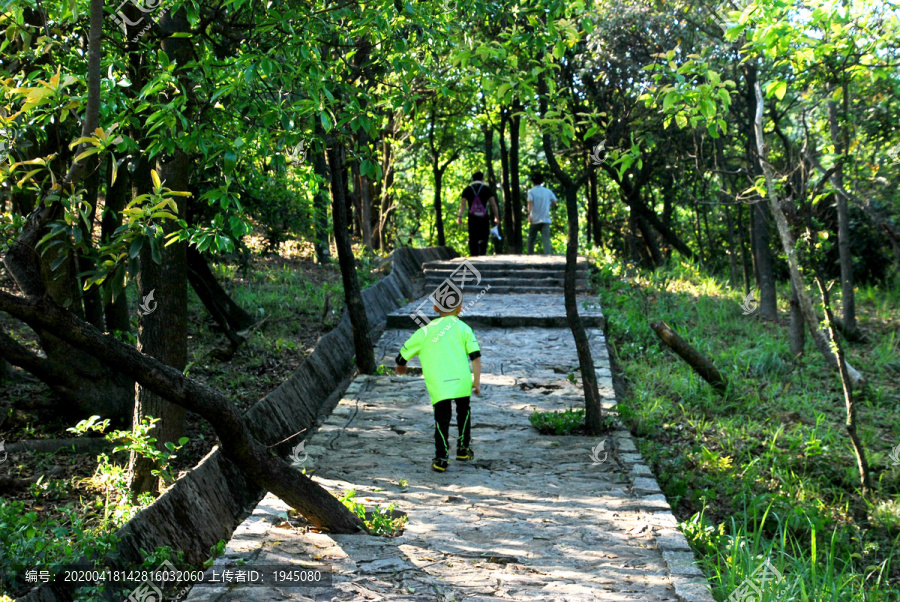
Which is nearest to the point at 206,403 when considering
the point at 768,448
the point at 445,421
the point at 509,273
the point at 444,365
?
the point at 444,365

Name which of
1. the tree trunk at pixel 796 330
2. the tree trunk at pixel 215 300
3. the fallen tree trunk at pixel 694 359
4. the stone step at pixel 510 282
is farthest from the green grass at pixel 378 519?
the stone step at pixel 510 282

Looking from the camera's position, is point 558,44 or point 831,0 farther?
point 831,0

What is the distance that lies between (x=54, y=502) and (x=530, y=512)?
333cm

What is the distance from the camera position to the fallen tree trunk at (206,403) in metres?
3.66

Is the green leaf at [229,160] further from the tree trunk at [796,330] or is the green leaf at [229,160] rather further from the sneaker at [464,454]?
the tree trunk at [796,330]

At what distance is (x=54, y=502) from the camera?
542 cm

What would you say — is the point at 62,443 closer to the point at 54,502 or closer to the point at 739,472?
the point at 54,502

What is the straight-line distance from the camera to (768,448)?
7402 mm

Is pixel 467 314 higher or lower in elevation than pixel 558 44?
lower

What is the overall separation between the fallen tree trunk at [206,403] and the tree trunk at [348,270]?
4.14 m

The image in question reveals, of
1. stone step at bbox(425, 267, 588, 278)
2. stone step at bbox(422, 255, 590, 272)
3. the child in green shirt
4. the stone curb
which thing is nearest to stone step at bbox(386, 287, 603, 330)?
stone step at bbox(425, 267, 588, 278)

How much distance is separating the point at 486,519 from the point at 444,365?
1.26 metres

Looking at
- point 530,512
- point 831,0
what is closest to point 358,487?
point 530,512

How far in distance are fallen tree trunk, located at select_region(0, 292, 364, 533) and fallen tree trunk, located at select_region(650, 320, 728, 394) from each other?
→ 16.3 ft
